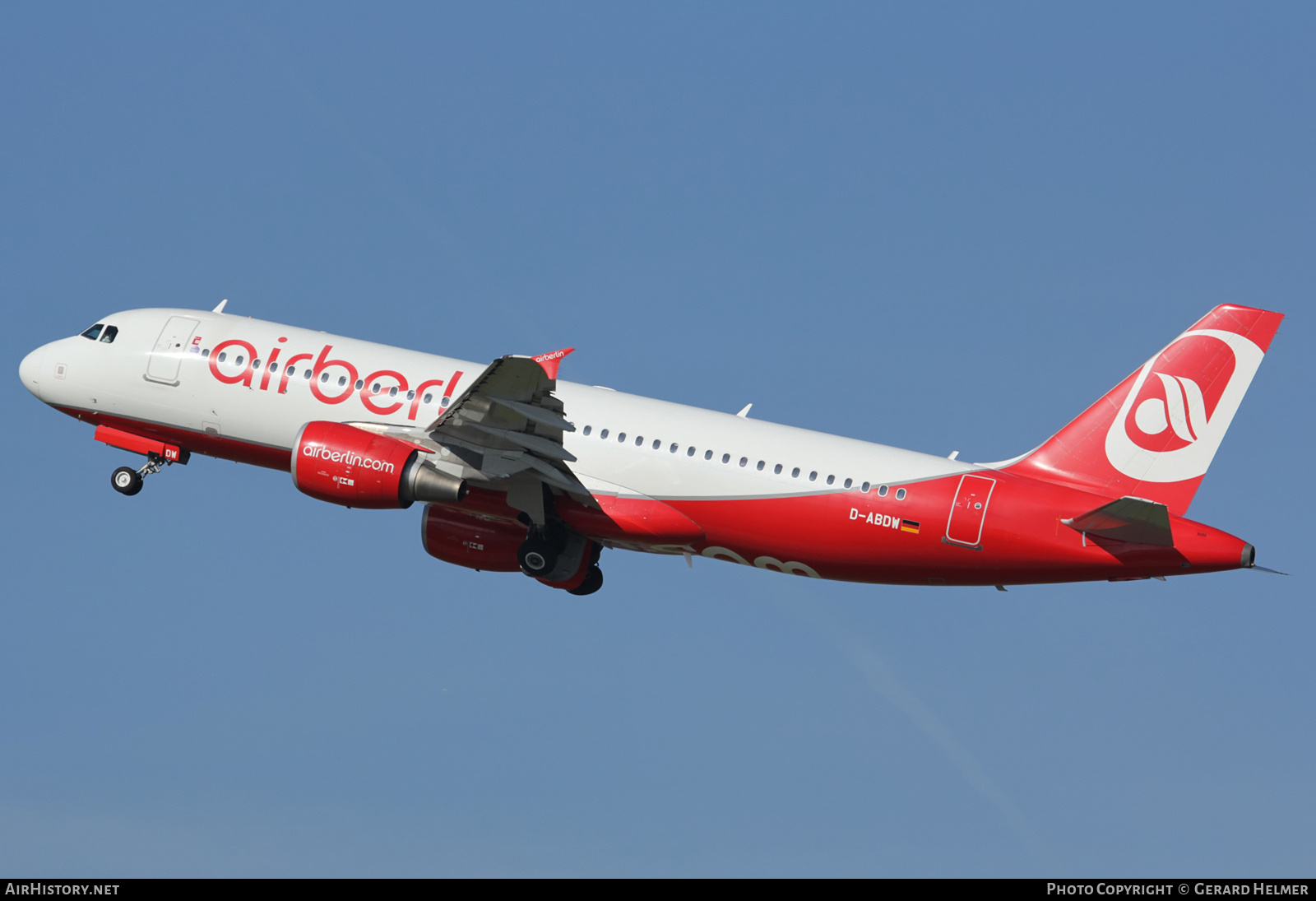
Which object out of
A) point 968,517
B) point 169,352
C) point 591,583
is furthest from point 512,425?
point 169,352

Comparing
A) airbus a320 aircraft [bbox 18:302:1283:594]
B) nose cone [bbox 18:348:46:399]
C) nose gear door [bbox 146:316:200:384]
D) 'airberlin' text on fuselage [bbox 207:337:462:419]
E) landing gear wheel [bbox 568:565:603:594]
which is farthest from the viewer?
nose cone [bbox 18:348:46:399]

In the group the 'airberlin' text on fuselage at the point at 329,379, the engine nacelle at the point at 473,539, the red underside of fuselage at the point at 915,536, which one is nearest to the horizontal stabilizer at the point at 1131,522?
the red underside of fuselage at the point at 915,536

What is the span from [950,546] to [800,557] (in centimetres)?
350

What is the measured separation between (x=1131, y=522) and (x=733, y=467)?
29.4 ft

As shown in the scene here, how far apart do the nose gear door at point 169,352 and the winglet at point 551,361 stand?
11.3m

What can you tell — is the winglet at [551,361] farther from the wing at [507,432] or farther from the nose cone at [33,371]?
the nose cone at [33,371]

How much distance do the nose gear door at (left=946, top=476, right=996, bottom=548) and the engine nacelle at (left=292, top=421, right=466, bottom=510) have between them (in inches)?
449

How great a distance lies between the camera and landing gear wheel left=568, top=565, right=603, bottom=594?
38.8 m

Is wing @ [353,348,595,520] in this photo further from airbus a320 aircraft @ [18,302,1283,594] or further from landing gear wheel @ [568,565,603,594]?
landing gear wheel @ [568,565,603,594]

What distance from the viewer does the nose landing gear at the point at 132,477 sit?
39.2m

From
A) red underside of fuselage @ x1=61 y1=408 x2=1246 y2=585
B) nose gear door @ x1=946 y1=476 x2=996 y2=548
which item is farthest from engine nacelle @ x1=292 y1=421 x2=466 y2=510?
nose gear door @ x1=946 y1=476 x2=996 y2=548

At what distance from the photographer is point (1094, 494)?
3350 cm
